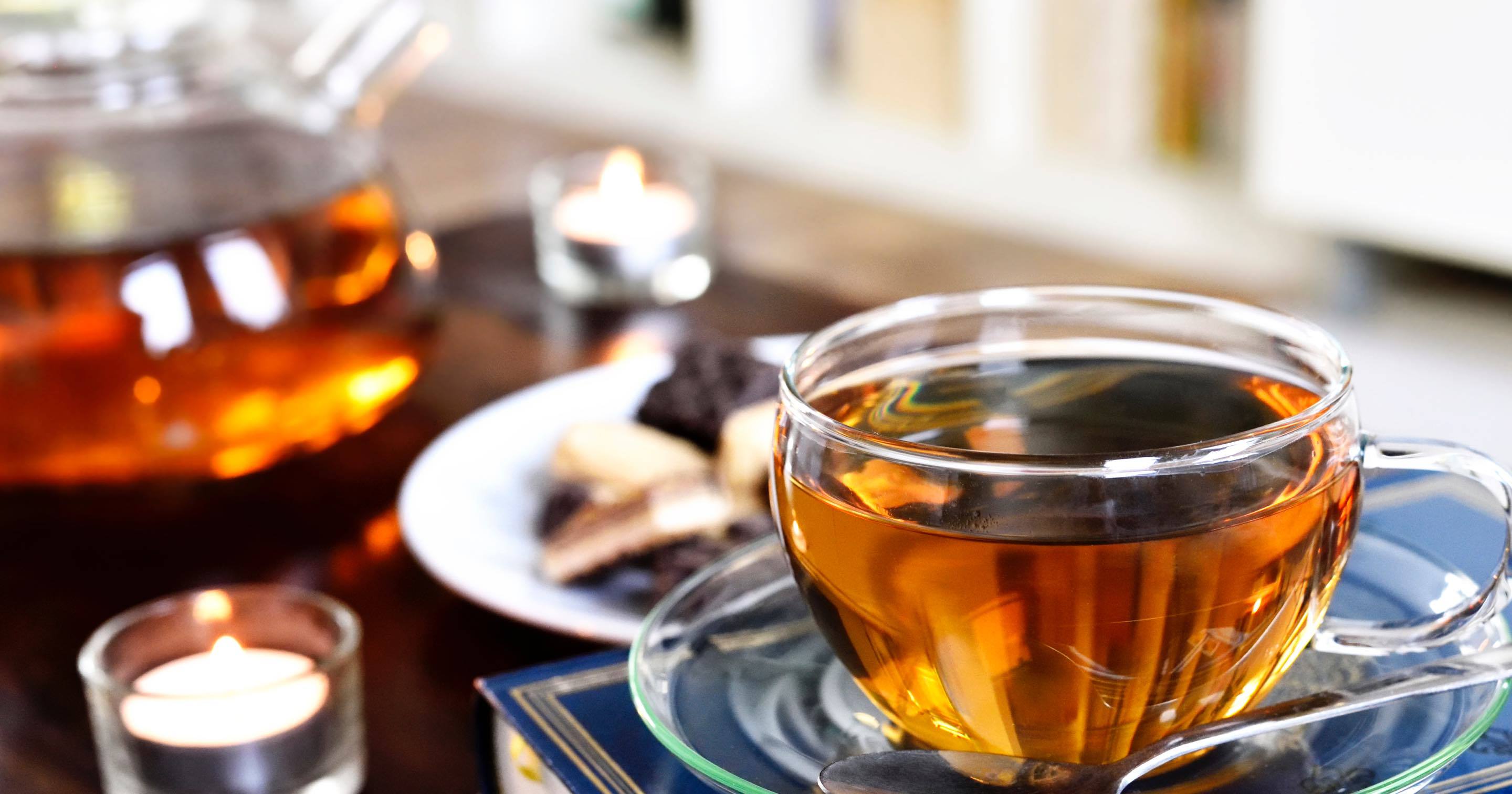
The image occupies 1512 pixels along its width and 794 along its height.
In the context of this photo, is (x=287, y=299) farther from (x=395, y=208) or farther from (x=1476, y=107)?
(x=1476, y=107)

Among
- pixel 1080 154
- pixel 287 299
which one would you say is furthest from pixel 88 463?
pixel 1080 154

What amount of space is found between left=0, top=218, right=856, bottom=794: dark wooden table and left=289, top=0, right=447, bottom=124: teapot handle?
0.17 m

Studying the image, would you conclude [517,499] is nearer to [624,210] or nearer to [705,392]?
[705,392]

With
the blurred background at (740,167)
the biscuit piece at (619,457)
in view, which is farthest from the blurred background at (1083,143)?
the biscuit piece at (619,457)

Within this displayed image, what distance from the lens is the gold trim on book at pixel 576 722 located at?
43 cm

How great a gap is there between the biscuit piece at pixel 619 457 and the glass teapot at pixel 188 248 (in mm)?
116

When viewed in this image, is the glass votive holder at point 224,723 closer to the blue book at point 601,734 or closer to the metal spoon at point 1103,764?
the blue book at point 601,734

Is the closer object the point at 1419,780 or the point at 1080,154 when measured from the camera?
the point at 1419,780

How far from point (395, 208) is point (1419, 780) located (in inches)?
22.5

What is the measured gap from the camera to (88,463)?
70 cm

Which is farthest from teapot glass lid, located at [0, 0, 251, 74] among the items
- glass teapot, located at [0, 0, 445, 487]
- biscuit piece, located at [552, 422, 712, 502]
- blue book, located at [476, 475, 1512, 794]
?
blue book, located at [476, 475, 1512, 794]

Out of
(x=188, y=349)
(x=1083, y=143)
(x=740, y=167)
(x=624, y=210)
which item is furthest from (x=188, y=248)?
(x=740, y=167)

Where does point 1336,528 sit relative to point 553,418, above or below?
above

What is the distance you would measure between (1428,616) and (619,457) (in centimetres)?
35
